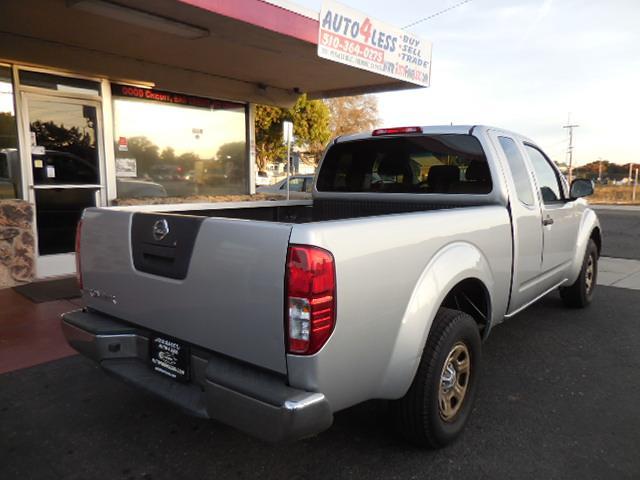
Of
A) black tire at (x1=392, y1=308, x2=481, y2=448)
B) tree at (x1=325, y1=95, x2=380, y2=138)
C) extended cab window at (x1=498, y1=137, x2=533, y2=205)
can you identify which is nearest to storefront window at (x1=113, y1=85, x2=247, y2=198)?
extended cab window at (x1=498, y1=137, x2=533, y2=205)

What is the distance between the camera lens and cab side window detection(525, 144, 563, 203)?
4312mm

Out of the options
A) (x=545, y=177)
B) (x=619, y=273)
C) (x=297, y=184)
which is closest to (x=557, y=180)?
(x=545, y=177)

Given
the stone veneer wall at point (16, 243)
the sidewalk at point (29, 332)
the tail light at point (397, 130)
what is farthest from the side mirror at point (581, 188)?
the stone veneer wall at point (16, 243)

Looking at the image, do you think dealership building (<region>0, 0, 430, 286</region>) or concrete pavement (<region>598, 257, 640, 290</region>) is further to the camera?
concrete pavement (<region>598, 257, 640, 290</region>)

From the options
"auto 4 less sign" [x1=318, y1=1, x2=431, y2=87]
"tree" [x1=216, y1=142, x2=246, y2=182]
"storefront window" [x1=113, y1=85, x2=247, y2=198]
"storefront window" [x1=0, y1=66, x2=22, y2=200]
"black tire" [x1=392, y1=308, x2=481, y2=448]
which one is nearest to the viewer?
"black tire" [x1=392, y1=308, x2=481, y2=448]

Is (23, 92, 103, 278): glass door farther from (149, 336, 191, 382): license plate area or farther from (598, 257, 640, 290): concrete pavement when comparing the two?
(598, 257, 640, 290): concrete pavement

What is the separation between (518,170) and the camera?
3.91m

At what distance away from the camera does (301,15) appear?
569 centimetres

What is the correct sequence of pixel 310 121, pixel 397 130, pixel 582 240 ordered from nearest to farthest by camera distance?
pixel 397 130
pixel 582 240
pixel 310 121

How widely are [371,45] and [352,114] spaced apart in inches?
1256

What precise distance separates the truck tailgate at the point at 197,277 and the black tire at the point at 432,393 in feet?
2.88

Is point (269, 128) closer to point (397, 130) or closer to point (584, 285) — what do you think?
point (584, 285)

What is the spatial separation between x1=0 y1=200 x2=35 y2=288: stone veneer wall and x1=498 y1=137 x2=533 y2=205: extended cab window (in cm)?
575

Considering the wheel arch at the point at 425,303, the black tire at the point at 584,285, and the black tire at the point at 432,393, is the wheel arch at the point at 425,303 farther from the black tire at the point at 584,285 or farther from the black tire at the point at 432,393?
the black tire at the point at 584,285
